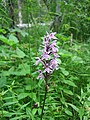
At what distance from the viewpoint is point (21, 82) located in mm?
2105

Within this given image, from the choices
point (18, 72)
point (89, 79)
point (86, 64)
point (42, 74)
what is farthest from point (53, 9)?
point (42, 74)

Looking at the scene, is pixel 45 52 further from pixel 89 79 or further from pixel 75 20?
pixel 75 20

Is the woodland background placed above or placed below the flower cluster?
below

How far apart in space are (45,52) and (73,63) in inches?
48.0

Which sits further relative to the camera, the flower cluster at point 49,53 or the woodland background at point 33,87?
the woodland background at point 33,87

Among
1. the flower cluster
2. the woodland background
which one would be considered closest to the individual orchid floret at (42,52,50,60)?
the flower cluster

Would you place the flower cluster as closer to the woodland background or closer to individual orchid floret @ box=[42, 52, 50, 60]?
individual orchid floret @ box=[42, 52, 50, 60]

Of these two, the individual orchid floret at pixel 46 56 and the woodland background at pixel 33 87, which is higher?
the individual orchid floret at pixel 46 56

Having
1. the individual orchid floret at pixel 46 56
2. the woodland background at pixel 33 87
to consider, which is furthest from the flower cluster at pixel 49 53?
the woodland background at pixel 33 87

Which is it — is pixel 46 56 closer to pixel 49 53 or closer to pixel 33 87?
pixel 49 53

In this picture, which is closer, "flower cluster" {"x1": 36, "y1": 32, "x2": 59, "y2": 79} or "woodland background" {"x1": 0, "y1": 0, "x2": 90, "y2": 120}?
"flower cluster" {"x1": 36, "y1": 32, "x2": 59, "y2": 79}

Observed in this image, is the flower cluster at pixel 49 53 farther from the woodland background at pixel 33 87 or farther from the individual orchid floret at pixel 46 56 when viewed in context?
the woodland background at pixel 33 87

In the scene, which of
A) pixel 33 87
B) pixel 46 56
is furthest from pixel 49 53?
pixel 33 87

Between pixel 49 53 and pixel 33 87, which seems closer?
pixel 49 53
